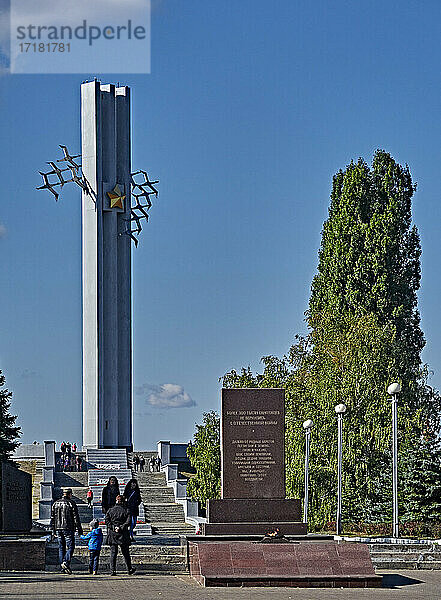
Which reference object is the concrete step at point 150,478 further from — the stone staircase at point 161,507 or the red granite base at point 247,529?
the red granite base at point 247,529

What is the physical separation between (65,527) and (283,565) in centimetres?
443

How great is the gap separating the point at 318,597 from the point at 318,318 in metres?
26.2

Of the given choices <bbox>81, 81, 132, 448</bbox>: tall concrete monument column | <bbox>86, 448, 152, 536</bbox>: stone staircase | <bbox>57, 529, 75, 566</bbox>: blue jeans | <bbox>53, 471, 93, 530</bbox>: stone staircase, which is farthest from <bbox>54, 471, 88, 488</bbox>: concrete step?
<bbox>57, 529, 75, 566</bbox>: blue jeans

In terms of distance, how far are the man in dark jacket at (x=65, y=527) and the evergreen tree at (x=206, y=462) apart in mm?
21791

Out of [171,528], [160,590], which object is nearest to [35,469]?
[171,528]

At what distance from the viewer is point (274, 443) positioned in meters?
20.6

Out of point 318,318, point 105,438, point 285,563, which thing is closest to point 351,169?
point 318,318

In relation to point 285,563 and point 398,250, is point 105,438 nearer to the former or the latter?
point 398,250

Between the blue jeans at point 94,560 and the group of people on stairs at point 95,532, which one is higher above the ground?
the group of people on stairs at point 95,532

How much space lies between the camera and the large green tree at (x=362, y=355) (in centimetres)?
3766

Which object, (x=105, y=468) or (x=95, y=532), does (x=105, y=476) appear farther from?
(x=95, y=532)

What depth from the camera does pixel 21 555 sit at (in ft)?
66.1

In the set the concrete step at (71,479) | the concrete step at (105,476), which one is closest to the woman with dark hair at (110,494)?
the concrete step at (105,476)

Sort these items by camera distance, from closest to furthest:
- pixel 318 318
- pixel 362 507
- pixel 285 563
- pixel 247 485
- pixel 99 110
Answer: pixel 285 563 < pixel 247 485 < pixel 362 507 < pixel 318 318 < pixel 99 110
